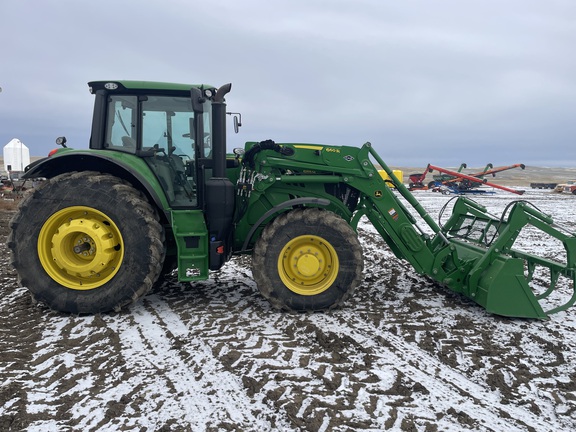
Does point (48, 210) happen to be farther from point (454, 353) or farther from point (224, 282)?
point (454, 353)

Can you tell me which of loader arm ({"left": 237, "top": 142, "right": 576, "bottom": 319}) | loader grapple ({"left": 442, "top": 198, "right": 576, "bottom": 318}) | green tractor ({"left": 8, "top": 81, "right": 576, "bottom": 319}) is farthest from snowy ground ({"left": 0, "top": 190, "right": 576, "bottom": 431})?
loader arm ({"left": 237, "top": 142, "right": 576, "bottom": 319})

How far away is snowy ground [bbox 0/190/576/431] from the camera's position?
9.21 feet

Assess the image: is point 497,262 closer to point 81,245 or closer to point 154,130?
point 154,130

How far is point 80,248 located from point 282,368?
253 cm

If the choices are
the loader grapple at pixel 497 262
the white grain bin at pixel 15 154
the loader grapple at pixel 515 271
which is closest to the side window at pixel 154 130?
the loader grapple at pixel 497 262

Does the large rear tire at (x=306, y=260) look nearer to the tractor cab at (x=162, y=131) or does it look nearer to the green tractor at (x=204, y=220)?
the green tractor at (x=204, y=220)

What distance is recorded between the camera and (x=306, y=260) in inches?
186

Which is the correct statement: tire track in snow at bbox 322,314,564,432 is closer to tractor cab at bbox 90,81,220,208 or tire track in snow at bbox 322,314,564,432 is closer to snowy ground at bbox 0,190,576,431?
snowy ground at bbox 0,190,576,431

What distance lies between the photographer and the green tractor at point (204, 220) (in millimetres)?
4449

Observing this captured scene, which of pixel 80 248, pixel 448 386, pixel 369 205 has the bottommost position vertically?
pixel 448 386

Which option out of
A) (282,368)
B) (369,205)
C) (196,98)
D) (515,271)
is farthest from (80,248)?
(515,271)

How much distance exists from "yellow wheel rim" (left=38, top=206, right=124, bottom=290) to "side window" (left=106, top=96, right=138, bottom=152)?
0.84m

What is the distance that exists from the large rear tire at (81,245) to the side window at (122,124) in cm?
54

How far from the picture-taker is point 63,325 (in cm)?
423
